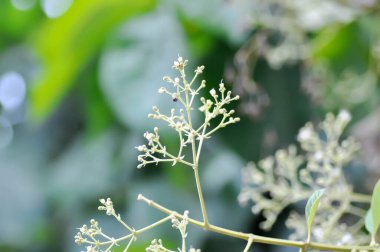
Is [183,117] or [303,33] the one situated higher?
[303,33]

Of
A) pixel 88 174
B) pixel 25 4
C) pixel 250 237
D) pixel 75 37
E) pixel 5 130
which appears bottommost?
pixel 250 237

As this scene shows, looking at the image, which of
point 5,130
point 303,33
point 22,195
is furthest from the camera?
point 5,130

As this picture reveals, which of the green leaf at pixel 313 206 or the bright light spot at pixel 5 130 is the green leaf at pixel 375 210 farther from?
the bright light spot at pixel 5 130

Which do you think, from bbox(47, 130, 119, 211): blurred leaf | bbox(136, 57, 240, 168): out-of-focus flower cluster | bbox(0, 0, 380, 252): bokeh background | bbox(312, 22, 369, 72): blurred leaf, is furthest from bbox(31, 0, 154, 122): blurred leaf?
bbox(136, 57, 240, 168): out-of-focus flower cluster

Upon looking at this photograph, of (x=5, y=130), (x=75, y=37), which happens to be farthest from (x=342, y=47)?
(x=5, y=130)

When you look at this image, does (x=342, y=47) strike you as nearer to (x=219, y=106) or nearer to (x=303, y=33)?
(x=303, y=33)

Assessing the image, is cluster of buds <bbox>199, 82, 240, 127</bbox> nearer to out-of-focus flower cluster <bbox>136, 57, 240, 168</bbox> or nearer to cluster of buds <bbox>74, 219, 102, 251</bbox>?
out-of-focus flower cluster <bbox>136, 57, 240, 168</bbox>

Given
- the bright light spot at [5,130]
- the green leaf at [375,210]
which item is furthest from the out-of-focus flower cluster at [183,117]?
the bright light spot at [5,130]
